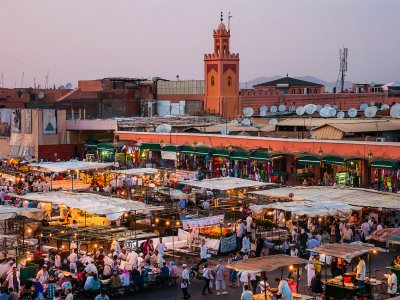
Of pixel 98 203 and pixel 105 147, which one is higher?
pixel 105 147

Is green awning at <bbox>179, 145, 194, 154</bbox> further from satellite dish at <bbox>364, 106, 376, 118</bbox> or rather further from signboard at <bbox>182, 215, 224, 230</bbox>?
signboard at <bbox>182, 215, 224, 230</bbox>

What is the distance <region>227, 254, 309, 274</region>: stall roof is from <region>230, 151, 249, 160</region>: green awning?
20784mm

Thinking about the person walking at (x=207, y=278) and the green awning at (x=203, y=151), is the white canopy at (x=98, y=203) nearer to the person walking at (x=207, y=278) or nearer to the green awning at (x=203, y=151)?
the person walking at (x=207, y=278)

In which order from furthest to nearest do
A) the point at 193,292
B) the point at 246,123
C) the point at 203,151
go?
1. the point at 246,123
2. the point at 203,151
3. the point at 193,292

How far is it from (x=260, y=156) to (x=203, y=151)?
152 inches

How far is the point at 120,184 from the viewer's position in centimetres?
3612

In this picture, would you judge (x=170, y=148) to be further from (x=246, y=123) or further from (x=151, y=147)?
(x=246, y=123)

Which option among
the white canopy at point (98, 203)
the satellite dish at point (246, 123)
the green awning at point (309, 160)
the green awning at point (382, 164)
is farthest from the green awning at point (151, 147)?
the white canopy at point (98, 203)

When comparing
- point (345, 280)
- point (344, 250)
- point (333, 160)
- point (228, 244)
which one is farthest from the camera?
point (333, 160)

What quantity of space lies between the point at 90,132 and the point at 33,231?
2893cm

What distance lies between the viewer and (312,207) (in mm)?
23891

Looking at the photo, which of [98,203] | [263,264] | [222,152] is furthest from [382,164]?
[263,264]

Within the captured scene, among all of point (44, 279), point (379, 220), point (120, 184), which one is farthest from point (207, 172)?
point (44, 279)

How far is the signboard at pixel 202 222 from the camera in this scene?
74.0 ft
